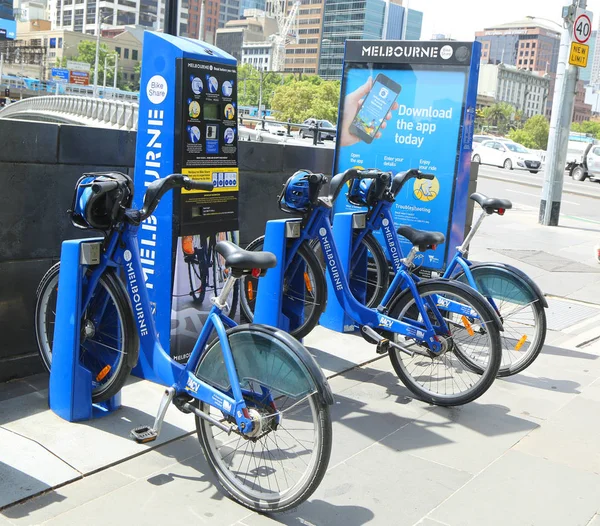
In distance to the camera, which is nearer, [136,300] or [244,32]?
[136,300]

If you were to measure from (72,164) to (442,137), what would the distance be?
10.1ft

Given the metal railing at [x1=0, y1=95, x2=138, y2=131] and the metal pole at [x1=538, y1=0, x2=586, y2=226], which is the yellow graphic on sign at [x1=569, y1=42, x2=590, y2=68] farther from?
the metal railing at [x1=0, y1=95, x2=138, y2=131]

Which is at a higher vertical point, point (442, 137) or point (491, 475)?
point (442, 137)

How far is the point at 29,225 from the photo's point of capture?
16.1ft

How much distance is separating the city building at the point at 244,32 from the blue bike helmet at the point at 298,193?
14170cm

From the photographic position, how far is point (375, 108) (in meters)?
6.81

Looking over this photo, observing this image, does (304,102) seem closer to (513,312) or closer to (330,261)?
(513,312)

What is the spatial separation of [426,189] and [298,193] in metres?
1.87

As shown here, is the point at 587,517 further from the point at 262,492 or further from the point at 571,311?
the point at 571,311

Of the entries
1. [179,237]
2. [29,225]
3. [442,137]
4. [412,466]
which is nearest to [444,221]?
[442,137]

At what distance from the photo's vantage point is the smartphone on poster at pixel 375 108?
6.71 meters

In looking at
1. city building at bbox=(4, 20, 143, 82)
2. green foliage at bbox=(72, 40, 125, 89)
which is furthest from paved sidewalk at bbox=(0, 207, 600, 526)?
city building at bbox=(4, 20, 143, 82)

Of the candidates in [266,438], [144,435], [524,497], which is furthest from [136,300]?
[524,497]

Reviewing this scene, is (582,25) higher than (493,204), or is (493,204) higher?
(582,25)
